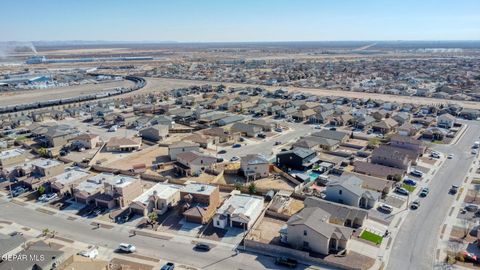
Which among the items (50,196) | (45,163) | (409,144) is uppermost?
(409,144)

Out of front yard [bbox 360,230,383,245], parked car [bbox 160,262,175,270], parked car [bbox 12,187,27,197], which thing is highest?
front yard [bbox 360,230,383,245]

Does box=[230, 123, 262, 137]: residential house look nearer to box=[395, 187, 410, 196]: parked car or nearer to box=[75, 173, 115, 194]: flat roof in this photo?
box=[75, 173, 115, 194]: flat roof

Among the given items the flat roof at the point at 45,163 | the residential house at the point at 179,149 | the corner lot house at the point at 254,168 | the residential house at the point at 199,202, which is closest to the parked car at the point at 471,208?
the corner lot house at the point at 254,168

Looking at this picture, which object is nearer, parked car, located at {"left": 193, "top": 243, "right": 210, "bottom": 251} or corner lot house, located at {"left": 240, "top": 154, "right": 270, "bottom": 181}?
parked car, located at {"left": 193, "top": 243, "right": 210, "bottom": 251}

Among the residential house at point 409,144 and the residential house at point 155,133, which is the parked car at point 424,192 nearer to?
the residential house at point 409,144

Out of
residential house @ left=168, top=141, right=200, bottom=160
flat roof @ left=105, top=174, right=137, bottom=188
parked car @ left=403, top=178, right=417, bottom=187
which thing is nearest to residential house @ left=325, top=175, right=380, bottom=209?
parked car @ left=403, top=178, right=417, bottom=187

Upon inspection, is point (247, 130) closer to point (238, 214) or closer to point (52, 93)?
point (238, 214)

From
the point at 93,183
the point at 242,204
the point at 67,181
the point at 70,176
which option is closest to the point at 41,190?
the point at 67,181

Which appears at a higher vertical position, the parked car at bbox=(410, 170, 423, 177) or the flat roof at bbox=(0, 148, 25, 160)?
the flat roof at bbox=(0, 148, 25, 160)
